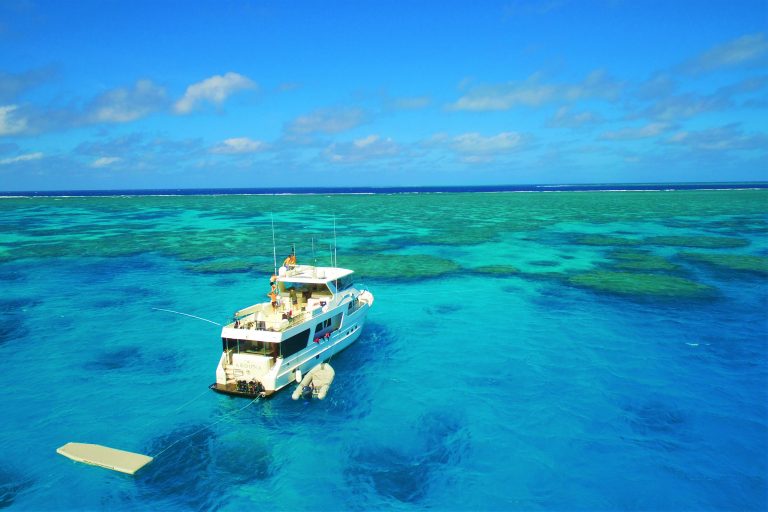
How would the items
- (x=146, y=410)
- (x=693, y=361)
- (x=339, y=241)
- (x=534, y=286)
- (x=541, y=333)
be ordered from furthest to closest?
(x=339, y=241)
(x=534, y=286)
(x=541, y=333)
(x=693, y=361)
(x=146, y=410)

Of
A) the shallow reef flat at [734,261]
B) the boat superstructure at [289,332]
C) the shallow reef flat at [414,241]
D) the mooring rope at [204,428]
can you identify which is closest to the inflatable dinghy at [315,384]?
the boat superstructure at [289,332]

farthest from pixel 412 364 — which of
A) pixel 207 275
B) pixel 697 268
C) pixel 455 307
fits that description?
pixel 697 268

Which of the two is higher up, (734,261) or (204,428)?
(734,261)

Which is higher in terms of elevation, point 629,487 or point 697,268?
point 697,268

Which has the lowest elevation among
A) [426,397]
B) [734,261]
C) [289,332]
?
[426,397]

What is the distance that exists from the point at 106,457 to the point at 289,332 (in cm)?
825

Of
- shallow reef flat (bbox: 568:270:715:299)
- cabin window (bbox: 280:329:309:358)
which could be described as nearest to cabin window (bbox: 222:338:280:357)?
cabin window (bbox: 280:329:309:358)

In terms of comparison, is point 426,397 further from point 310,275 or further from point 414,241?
point 414,241

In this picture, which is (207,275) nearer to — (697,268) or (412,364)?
(412,364)

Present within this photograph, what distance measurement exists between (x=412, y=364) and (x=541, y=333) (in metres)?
9.61

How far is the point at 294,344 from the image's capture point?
2073 cm

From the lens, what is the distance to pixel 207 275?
144 feet

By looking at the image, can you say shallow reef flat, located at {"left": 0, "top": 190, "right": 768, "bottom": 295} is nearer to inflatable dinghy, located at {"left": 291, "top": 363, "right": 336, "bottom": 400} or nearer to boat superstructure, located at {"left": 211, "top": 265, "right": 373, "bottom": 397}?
boat superstructure, located at {"left": 211, "top": 265, "right": 373, "bottom": 397}

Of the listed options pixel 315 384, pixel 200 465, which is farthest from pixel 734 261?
pixel 200 465
